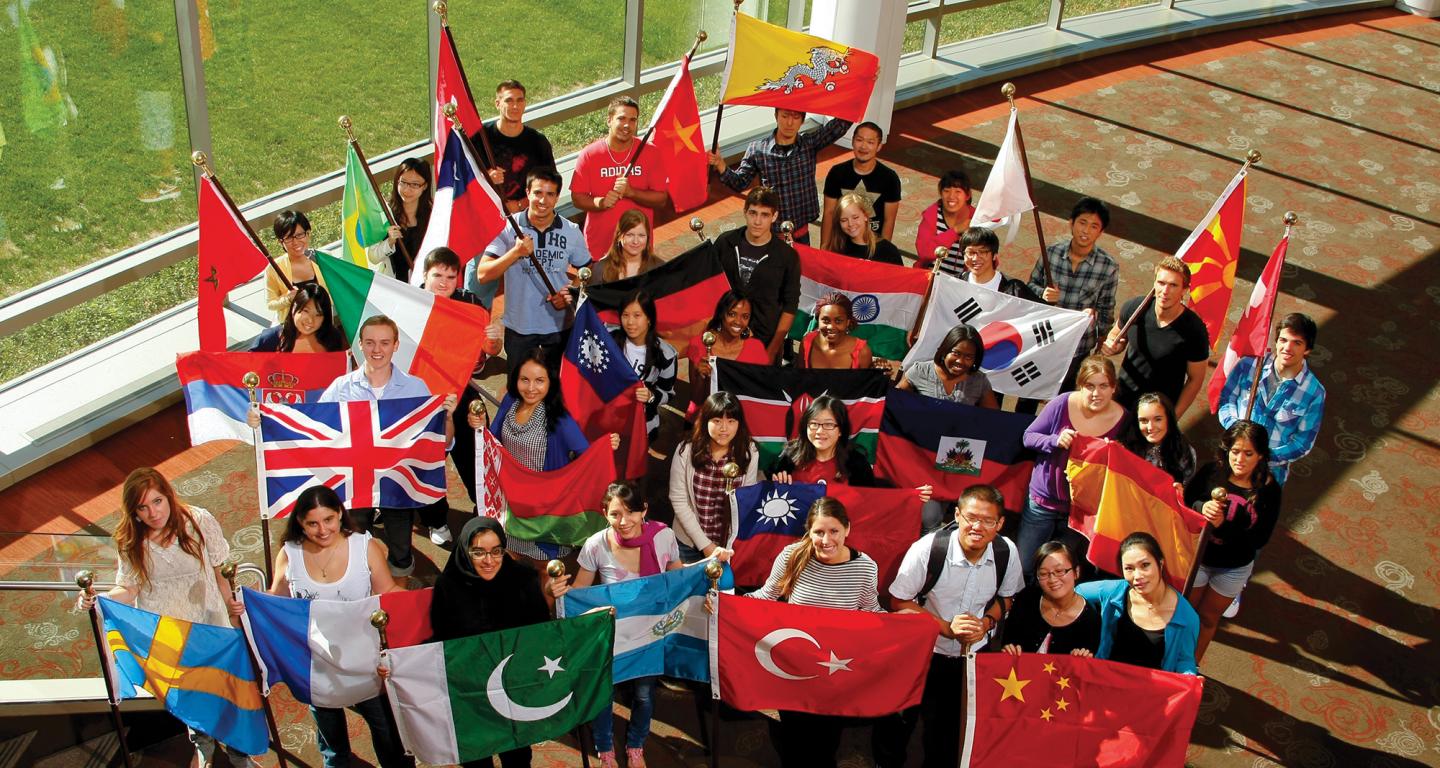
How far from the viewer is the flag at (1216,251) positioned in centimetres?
817

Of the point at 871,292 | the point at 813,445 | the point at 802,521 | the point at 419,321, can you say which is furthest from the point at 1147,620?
the point at 419,321

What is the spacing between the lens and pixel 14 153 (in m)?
8.29

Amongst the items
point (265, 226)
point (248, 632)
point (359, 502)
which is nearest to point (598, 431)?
point (359, 502)

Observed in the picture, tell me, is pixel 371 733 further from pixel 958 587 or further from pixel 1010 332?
pixel 1010 332

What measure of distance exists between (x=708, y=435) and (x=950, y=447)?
1428mm

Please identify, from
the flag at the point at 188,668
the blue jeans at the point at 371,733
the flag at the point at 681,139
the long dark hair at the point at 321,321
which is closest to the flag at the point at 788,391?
the long dark hair at the point at 321,321

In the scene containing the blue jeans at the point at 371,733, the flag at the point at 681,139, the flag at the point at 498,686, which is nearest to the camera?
the flag at the point at 498,686

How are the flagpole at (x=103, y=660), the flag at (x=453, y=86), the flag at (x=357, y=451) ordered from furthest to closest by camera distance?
the flag at (x=453, y=86) → the flag at (x=357, y=451) → the flagpole at (x=103, y=660)

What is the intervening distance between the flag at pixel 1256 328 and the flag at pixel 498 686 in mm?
4099

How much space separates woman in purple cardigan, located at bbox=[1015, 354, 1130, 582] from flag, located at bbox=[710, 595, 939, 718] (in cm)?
124

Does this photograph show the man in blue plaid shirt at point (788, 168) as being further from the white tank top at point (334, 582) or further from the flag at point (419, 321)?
the white tank top at point (334, 582)

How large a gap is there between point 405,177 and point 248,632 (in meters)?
3.51

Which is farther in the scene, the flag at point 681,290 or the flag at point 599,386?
the flag at point 681,290

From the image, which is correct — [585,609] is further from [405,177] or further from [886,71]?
[886,71]
